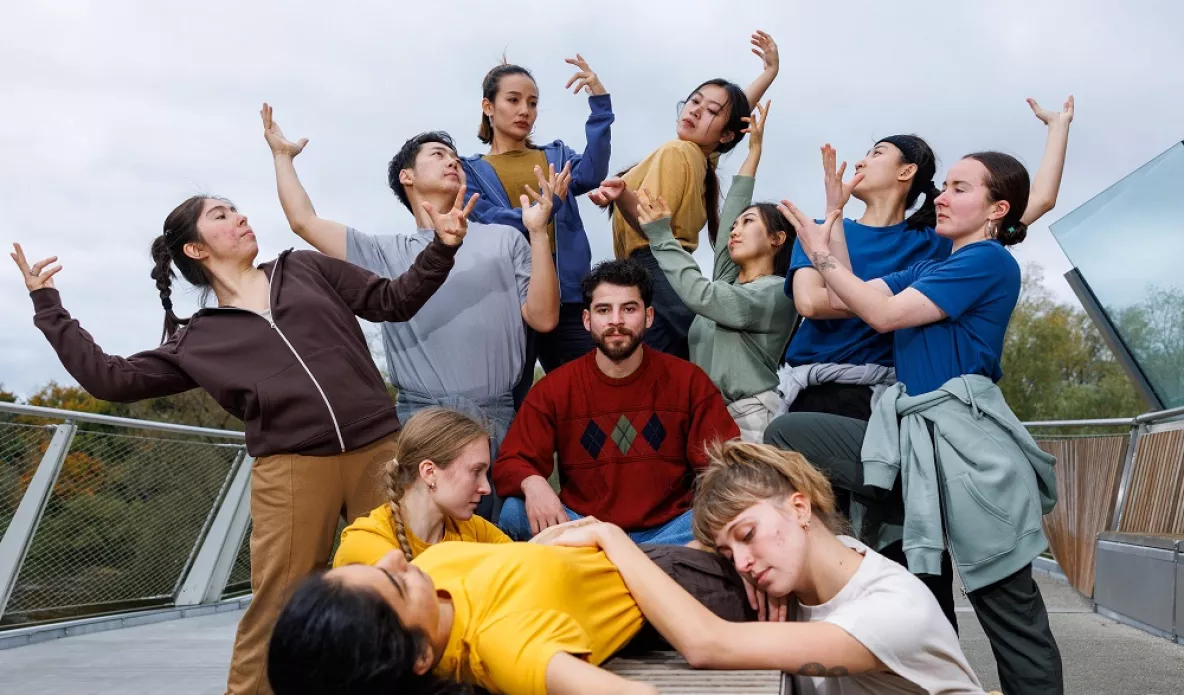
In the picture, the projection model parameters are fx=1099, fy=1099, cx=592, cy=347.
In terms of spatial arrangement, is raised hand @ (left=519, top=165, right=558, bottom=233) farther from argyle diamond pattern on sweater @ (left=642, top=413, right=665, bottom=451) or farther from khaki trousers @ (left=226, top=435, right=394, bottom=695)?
khaki trousers @ (left=226, top=435, right=394, bottom=695)

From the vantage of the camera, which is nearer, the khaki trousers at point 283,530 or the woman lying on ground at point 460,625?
the woman lying on ground at point 460,625

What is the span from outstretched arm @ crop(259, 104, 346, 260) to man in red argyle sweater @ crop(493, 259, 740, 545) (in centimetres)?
100

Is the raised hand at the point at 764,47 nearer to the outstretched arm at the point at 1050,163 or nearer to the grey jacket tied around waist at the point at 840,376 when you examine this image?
the outstretched arm at the point at 1050,163

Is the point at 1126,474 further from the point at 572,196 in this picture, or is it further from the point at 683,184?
the point at 572,196

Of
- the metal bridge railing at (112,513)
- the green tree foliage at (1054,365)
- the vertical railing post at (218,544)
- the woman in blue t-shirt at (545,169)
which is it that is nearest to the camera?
the woman in blue t-shirt at (545,169)

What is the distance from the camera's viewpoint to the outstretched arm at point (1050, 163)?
3.68 metres

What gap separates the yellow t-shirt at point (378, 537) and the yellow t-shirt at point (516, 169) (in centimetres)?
170

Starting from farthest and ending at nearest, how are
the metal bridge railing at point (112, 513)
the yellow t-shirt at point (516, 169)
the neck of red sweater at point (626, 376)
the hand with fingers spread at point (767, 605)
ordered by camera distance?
1. the metal bridge railing at point (112, 513)
2. the yellow t-shirt at point (516, 169)
3. the neck of red sweater at point (626, 376)
4. the hand with fingers spread at point (767, 605)

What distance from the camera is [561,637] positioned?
1.88m

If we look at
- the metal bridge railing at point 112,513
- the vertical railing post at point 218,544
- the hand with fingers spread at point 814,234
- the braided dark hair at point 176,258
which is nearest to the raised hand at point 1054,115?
the hand with fingers spread at point 814,234

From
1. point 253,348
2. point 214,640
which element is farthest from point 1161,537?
point 214,640

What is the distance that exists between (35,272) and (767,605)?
2.45 m

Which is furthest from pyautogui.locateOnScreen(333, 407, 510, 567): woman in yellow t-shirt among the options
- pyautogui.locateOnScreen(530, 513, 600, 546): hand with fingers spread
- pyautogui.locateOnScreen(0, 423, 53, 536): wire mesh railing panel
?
pyautogui.locateOnScreen(0, 423, 53, 536): wire mesh railing panel

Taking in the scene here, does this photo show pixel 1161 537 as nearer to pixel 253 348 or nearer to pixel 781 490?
pixel 781 490
